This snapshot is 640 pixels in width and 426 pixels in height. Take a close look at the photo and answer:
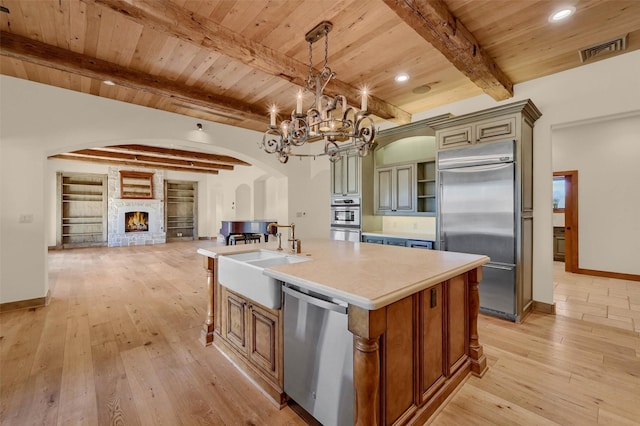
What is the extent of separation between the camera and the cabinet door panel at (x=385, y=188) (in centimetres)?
476

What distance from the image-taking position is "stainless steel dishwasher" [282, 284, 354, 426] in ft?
4.66

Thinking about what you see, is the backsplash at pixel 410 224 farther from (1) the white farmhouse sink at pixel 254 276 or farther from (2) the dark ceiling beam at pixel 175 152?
(2) the dark ceiling beam at pixel 175 152

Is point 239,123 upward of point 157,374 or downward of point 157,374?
upward

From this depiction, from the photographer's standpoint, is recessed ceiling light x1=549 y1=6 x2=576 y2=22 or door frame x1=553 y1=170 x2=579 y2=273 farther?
door frame x1=553 y1=170 x2=579 y2=273

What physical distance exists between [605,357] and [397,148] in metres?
3.74

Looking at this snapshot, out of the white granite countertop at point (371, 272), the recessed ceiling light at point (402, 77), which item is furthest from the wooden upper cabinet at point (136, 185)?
the recessed ceiling light at point (402, 77)

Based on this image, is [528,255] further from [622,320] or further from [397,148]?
[397,148]

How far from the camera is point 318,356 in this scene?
5.09 feet

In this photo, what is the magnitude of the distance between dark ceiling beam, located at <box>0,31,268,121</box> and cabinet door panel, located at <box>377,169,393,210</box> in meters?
2.57

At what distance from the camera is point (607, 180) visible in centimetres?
512

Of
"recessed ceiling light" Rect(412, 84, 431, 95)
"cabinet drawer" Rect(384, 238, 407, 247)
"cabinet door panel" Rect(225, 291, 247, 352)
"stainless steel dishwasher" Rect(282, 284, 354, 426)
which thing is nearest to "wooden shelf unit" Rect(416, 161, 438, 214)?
"cabinet drawer" Rect(384, 238, 407, 247)

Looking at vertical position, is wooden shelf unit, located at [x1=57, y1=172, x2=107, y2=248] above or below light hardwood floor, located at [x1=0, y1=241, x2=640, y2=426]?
above

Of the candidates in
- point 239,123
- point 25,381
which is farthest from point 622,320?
point 239,123

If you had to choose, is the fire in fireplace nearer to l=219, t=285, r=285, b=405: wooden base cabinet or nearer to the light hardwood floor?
the light hardwood floor
